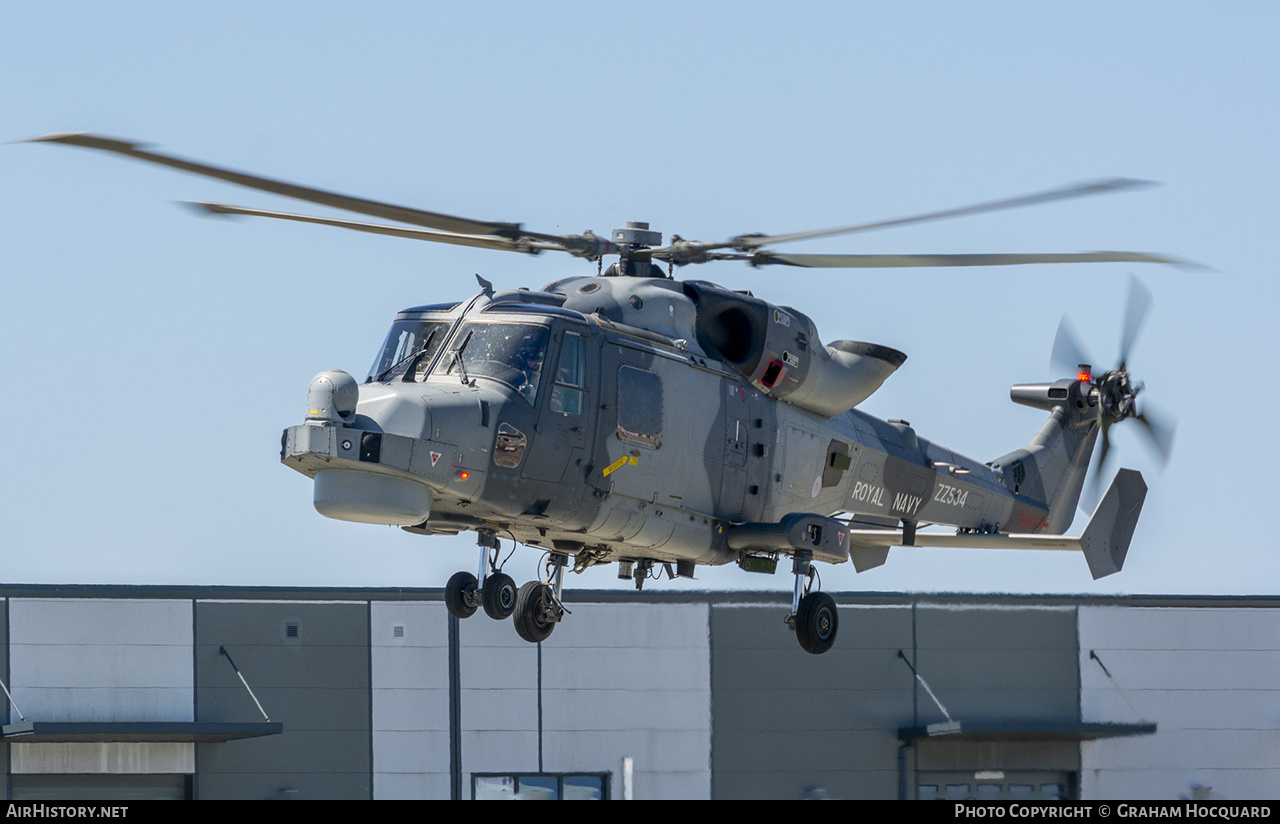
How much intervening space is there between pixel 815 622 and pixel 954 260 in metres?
4.46

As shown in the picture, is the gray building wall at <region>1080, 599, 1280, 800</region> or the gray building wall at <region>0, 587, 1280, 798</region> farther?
the gray building wall at <region>1080, 599, 1280, 800</region>

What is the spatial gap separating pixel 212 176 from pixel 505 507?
172 inches

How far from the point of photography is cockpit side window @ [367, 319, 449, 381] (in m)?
18.3

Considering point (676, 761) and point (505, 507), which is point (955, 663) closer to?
point (676, 761)

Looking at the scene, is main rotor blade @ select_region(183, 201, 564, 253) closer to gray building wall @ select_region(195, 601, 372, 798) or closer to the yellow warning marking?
the yellow warning marking

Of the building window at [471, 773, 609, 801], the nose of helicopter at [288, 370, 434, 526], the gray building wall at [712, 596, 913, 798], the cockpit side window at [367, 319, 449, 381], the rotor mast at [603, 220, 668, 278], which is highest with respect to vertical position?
the rotor mast at [603, 220, 668, 278]

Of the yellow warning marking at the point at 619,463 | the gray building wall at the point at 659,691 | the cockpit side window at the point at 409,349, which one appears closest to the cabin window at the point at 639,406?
the yellow warning marking at the point at 619,463

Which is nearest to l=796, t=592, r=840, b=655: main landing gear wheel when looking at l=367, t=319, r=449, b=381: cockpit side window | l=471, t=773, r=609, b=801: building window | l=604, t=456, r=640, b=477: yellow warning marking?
l=604, t=456, r=640, b=477: yellow warning marking

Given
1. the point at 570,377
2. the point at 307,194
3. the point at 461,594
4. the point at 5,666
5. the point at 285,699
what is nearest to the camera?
the point at 307,194

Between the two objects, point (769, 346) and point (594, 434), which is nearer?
point (594, 434)

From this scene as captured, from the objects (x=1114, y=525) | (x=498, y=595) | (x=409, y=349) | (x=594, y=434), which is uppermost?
(x=409, y=349)

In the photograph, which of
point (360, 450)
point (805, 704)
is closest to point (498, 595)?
point (360, 450)

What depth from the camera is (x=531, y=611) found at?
65.9 ft

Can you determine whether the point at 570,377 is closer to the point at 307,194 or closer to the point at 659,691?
the point at 307,194
